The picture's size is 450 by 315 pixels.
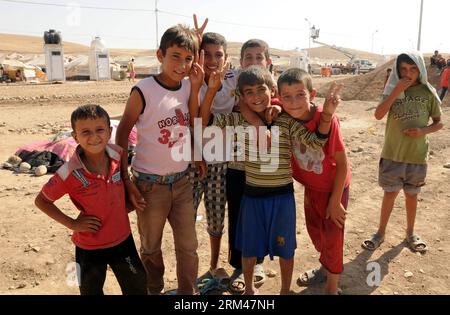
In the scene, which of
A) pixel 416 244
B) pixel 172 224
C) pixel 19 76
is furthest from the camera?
pixel 19 76

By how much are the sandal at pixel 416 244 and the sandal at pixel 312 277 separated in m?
1.01

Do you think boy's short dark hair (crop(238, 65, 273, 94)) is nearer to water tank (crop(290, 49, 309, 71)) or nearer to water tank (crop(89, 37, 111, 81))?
water tank (crop(89, 37, 111, 81))

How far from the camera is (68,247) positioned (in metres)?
3.66

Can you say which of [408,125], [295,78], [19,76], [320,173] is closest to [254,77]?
[295,78]

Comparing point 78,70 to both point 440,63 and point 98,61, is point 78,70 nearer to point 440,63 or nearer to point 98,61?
point 98,61

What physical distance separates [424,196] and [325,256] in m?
2.84

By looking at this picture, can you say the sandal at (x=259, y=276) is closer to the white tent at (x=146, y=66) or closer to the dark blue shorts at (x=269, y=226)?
the dark blue shorts at (x=269, y=226)

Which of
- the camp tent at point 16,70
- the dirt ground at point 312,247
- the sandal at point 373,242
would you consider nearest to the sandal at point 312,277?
the dirt ground at point 312,247

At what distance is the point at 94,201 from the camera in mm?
2307

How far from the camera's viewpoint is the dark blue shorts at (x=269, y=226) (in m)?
2.59

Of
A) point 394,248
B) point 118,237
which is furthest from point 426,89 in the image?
point 118,237

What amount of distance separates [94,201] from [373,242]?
2.65 meters

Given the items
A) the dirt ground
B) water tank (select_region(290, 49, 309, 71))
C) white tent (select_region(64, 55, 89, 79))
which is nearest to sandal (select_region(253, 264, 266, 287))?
the dirt ground

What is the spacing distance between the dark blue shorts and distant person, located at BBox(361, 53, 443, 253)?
1.40 meters
